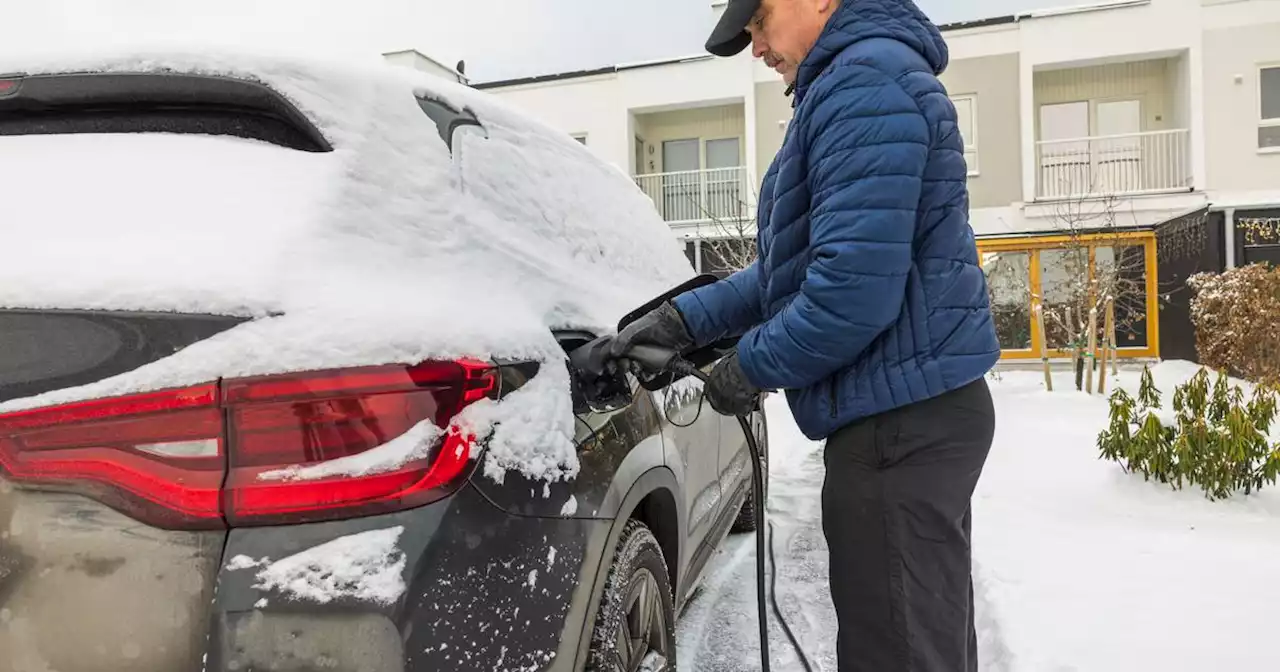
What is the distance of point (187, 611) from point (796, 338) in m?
1.16

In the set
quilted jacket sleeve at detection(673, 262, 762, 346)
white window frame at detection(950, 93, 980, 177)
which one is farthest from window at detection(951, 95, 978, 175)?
quilted jacket sleeve at detection(673, 262, 762, 346)

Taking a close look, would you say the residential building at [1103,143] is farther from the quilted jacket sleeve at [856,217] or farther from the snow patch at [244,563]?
the snow patch at [244,563]

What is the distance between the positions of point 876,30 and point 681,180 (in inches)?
696

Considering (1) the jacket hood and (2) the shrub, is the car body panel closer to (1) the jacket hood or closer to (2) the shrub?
(1) the jacket hood

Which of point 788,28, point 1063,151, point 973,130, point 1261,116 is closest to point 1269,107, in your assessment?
point 1261,116

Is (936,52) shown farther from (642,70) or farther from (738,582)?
(642,70)

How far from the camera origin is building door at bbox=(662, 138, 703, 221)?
61.5 feet

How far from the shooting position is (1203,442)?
15.1 feet

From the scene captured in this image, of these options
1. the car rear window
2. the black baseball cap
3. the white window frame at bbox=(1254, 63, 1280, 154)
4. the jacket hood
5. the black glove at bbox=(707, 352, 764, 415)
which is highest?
the white window frame at bbox=(1254, 63, 1280, 154)

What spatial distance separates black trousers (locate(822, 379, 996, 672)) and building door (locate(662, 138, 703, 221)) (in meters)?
16.3

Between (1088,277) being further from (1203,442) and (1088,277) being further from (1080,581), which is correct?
(1080,581)

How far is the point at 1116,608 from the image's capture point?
10.5 feet

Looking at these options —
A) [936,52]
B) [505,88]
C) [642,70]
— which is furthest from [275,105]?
[505,88]

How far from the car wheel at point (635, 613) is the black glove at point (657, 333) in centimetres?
44
